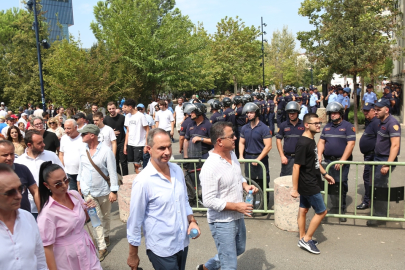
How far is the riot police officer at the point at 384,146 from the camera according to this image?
5910 millimetres

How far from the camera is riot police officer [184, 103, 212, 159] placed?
725 centimetres

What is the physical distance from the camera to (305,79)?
60500 millimetres

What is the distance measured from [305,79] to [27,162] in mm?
59503

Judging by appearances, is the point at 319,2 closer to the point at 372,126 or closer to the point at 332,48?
the point at 332,48

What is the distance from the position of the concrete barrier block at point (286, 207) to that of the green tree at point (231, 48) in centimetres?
2827

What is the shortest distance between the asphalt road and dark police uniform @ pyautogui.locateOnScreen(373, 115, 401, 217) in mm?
241

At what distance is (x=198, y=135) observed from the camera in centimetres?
732

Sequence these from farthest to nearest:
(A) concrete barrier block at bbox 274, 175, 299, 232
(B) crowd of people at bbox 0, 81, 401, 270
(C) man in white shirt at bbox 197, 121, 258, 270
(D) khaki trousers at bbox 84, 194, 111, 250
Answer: (A) concrete barrier block at bbox 274, 175, 299, 232 < (D) khaki trousers at bbox 84, 194, 111, 250 < (C) man in white shirt at bbox 197, 121, 258, 270 < (B) crowd of people at bbox 0, 81, 401, 270

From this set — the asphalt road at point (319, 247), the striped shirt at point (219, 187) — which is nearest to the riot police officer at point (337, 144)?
the asphalt road at point (319, 247)

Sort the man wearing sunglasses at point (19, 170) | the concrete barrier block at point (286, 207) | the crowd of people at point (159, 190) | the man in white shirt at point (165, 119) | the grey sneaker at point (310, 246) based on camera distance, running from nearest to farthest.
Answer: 1. the crowd of people at point (159, 190)
2. the man wearing sunglasses at point (19, 170)
3. the grey sneaker at point (310, 246)
4. the concrete barrier block at point (286, 207)
5. the man in white shirt at point (165, 119)

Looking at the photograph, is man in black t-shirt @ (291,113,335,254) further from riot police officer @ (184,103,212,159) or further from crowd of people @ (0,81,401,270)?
riot police officer @ (184,103,212,159)

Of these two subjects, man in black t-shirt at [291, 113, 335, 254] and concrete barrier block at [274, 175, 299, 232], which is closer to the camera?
man in black t-shirt at [291, 113, 335, 254]

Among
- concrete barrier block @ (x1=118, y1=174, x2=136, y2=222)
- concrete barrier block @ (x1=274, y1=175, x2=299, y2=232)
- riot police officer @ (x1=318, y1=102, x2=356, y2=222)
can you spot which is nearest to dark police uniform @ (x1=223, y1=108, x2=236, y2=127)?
riot police officer @ (x1=318, y1=102, x2=356, y2=222)

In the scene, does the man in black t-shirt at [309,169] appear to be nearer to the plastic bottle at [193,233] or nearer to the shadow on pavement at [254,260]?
the shadow on pavement at [254,260]
